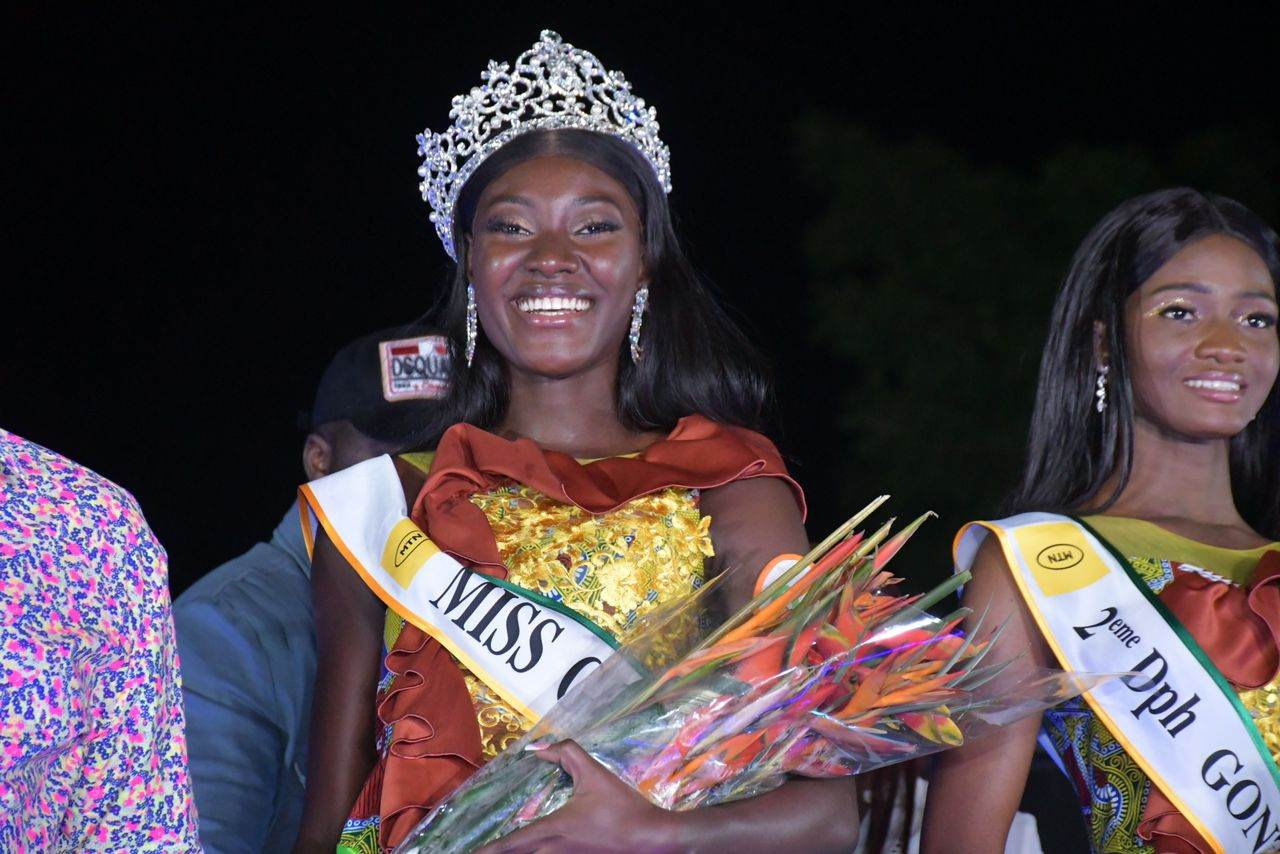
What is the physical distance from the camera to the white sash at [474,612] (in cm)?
204

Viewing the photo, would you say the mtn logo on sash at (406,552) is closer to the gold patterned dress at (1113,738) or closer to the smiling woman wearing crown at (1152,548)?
the smiling woman wearing crown at (1152,548)

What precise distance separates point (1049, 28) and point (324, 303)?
2.09 meters

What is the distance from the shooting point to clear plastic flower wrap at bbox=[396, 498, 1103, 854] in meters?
1.57

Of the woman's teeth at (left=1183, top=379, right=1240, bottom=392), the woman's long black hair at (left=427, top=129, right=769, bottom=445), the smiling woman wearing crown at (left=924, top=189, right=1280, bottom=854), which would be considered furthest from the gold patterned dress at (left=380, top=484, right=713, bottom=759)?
the woman's teeth at (left=1183, top=379, right=1240, bottom=392)

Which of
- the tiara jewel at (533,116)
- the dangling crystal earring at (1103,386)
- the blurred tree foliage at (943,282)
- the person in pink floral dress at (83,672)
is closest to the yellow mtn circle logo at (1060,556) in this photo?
the dangling crystal earring at (1103,386)

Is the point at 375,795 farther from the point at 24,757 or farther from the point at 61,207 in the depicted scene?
the point at 61,207

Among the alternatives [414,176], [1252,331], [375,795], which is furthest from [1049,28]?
[375,795]

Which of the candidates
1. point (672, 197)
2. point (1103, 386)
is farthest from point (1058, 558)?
point (672, 197)

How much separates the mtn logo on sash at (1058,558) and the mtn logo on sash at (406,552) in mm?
747

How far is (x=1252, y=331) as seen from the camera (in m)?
2.43

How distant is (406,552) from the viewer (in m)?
2.14

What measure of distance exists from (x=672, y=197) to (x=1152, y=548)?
1.75 meters

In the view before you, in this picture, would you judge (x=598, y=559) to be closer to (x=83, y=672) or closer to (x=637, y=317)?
(x=637, y=317)

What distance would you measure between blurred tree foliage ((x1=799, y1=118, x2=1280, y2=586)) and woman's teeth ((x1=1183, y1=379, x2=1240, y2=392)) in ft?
6.77
